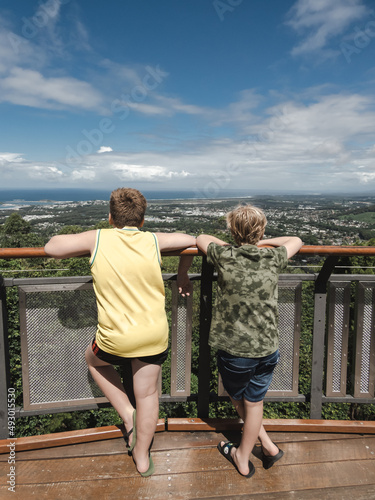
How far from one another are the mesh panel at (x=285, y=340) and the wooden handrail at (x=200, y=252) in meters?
0.36

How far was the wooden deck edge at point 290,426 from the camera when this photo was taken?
2283mm

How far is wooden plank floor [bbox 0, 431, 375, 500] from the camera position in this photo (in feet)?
5.89

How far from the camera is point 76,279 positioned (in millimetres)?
2162

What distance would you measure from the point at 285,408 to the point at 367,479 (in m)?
20.0

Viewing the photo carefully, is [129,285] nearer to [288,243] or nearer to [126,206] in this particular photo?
[126,206]

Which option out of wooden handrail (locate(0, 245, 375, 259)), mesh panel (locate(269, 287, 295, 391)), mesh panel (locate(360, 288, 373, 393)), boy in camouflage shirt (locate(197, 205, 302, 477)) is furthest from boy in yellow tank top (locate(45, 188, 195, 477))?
mesh panel (locate(360, 288, 373, 393))

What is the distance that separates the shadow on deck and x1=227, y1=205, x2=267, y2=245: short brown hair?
4.34 ft

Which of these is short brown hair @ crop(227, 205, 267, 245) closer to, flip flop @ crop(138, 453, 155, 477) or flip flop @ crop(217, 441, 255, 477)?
flip flop @ crop(217, 441, 255, 477)

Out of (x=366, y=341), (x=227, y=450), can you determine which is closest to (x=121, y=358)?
(x=227, y=450)

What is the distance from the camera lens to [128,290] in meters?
1.69

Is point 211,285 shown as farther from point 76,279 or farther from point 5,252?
point 5,252

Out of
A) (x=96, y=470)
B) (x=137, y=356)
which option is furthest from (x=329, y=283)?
(x=96, y=470)

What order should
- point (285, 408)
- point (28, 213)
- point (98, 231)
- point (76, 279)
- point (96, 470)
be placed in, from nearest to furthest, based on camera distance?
point (98, 231)
point (96, 470)
point (76, 279)
point (285, 408)
point (28, 213)

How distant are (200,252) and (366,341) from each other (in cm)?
139
